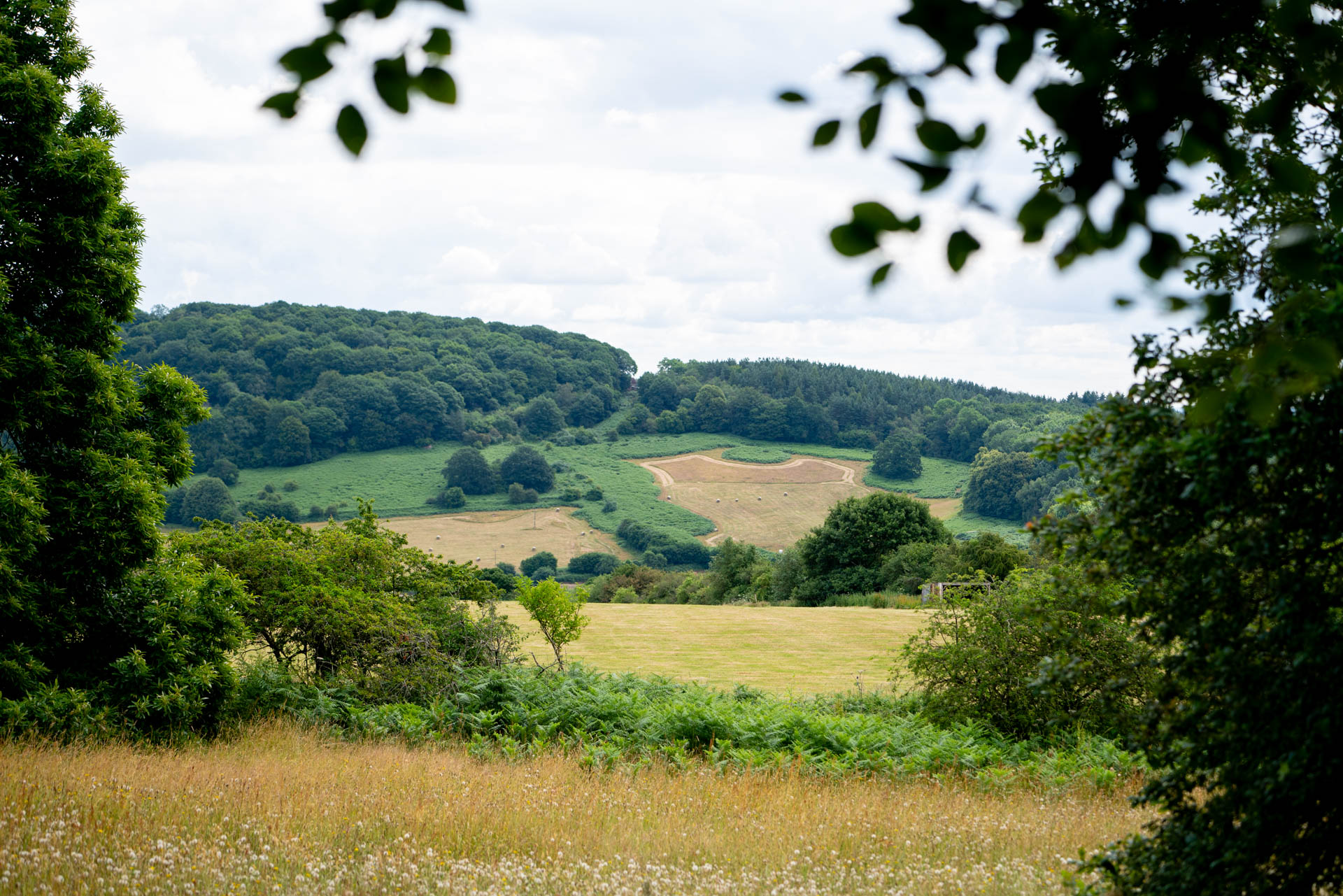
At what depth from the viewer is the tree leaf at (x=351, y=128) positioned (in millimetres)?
2115

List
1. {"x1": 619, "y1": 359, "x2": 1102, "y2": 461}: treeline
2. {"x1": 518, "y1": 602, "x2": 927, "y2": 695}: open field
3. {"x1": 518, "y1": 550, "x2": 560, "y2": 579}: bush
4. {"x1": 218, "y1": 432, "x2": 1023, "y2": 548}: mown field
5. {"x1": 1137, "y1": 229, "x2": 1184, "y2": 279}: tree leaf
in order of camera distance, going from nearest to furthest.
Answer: {"x1": 1137, "y1": 229, "x2": 1184, "y2": 279}: tree leaf < {"x1": 518, "y1": 602, "x2": 927, "y2": 695}: open field < {"x1": 518, "y1": 550, "x2": 560, "y2": 579}: bush < {"x1": 218, "y1": 432, "x2": 1023, "y2": 548}: mown field < {"x1": 619, "y1": 359, "x2": 1102, "y2": 461}: treeline

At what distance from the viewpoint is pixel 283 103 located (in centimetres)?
214

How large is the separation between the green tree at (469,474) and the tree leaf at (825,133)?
98.9m

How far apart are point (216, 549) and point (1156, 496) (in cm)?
1340

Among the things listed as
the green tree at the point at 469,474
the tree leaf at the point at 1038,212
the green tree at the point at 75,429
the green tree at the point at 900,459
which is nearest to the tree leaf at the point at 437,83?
the tree leaf at the point at 1038,212

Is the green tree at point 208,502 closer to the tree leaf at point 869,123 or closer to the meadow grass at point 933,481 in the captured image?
the meadow grass at point 933,481

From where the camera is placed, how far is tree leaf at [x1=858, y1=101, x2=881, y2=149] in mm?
2197

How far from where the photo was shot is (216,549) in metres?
14.0

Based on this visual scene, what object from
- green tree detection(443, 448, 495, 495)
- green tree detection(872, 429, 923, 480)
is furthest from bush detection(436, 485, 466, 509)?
green tree detection(872, 429, 923, 480)

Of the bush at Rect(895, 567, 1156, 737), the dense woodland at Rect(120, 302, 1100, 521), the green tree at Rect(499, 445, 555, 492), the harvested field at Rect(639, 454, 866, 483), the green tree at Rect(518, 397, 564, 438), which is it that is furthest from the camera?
the green tree at Rect(518, 397, 564, 438)

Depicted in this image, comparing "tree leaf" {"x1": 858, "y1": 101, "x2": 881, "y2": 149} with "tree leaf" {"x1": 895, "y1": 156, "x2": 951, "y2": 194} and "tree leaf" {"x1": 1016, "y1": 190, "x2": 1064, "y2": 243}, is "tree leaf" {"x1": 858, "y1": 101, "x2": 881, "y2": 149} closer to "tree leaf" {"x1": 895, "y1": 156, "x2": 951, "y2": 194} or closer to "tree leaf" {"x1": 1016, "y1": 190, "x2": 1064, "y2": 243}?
"tree leaf" {"x1": 895, "y1": 156, "x2": 951, "y2": 194}

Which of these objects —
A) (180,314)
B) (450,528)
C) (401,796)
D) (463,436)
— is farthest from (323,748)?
(180,314)

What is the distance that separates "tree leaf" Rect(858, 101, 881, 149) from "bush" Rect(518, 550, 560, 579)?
79304 mm

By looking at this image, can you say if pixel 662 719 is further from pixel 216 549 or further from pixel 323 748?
pixel 216 549
